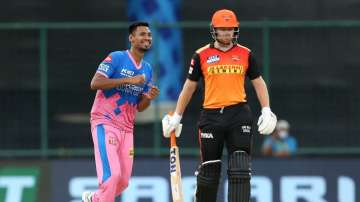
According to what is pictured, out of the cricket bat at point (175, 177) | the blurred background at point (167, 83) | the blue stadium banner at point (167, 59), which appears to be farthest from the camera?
the blurred background at point (167, 83)

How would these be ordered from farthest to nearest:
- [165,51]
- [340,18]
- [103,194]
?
[340,18]
[165,51]
[103,194]

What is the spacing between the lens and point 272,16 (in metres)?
20.7

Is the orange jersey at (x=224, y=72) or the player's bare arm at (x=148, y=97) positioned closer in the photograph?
the orange jersey at (x=224, y=72)

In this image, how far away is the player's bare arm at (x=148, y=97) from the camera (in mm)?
13344

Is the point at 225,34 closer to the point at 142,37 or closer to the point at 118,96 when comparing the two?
the point at 142,37

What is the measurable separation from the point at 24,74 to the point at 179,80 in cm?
208

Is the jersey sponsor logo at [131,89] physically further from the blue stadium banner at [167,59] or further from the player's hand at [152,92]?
the blue stadium banner at [167,59]

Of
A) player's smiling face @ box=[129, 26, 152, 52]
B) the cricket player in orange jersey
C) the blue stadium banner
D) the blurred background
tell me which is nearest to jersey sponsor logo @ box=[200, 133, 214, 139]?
the cricket player in orange jersey

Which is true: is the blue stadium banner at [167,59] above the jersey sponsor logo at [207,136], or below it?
above

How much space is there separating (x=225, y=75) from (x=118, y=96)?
1.08 metres

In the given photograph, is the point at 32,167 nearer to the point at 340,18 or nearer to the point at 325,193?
the point at 325,193

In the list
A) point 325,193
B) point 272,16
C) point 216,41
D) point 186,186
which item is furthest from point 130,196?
point 272,16

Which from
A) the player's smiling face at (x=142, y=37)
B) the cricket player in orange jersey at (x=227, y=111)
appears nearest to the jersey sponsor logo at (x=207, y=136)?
the cricket player in orange jersey at (x=227, y=111)

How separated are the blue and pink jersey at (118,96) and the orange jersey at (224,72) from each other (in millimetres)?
668
